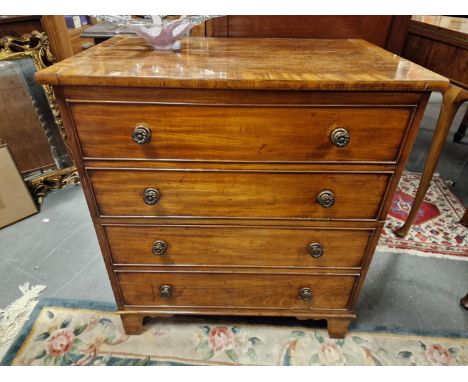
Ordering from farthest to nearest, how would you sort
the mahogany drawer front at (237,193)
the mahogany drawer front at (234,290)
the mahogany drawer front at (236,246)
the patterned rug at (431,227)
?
the patterned rug at (431,227)
the mahogany drawer front at (234,290)
the mahogany drawer front at (236,246)
the mahogany drawer front at (237,193)

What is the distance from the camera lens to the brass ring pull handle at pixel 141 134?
A: 78cm

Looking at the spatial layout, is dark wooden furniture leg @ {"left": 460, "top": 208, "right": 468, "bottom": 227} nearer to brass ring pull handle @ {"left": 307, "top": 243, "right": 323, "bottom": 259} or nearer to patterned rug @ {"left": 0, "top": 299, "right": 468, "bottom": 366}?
patterned rug @ {"left": 0, "top": 299, "right": 468, "bottom": 366}

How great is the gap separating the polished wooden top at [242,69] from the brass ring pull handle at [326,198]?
30 cm

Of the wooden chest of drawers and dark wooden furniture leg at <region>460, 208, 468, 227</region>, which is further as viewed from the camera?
dark wooden furniture leg at <region>460, 208, 468, 227</region>

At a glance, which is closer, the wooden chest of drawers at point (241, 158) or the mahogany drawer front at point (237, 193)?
the wooden chest of drawers at point (241, 158)

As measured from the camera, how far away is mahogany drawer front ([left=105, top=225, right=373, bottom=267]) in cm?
99

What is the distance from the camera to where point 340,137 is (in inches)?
30.5

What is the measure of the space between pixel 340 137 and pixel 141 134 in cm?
50

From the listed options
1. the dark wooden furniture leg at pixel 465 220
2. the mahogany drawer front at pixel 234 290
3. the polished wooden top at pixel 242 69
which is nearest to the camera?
the polished wooden top at pixel 242 69

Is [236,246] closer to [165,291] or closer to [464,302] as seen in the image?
[165,291]

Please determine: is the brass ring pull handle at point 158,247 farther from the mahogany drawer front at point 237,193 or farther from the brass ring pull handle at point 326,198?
the brass ring pull handle at point 326,198

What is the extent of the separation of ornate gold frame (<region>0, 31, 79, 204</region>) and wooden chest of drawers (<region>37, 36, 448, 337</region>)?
3.88ft

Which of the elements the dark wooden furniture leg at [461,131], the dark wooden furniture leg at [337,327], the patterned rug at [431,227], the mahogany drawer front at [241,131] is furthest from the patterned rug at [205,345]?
the dark wooden furniture leg at [461,131]

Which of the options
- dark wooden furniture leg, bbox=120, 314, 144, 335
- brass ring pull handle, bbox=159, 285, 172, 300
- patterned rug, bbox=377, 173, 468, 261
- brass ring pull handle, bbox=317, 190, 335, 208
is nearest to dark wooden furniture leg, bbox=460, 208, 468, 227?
patterned rug, bbox=377, 173, 468, 261
